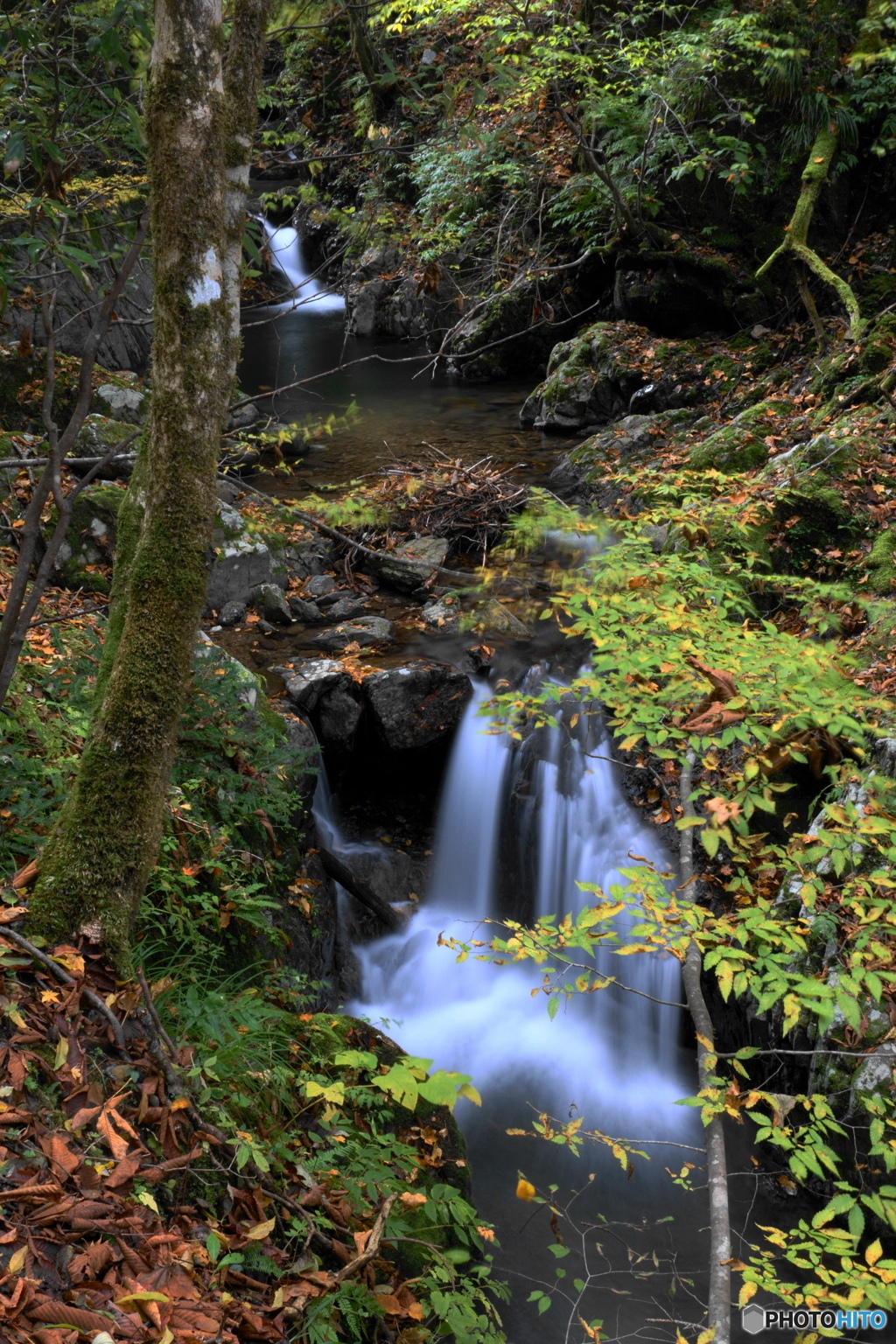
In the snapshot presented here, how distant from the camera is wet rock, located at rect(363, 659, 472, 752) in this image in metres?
6.26

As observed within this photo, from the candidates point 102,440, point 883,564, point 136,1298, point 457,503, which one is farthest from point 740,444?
point 136,1298

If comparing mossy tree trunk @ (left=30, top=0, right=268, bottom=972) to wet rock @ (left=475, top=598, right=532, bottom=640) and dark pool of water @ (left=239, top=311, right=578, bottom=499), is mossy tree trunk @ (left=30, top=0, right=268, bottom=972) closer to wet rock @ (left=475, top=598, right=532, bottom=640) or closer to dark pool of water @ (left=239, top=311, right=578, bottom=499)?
wet rock @ (left=475, top=598, right=532, bottom=640)

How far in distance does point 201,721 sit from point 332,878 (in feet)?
6.46

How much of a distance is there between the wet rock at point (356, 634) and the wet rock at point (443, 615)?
1.48 feet

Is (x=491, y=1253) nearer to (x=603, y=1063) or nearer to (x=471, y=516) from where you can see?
(x=603, y=1063)

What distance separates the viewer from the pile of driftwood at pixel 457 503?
8820 mm

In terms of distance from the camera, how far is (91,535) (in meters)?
6.73

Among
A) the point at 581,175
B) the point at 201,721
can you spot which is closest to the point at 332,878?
the point at 201,721

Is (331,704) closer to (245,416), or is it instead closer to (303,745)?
(303,745)

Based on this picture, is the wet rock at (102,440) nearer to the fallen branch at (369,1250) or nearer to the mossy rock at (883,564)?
the mossy rock at (883,564)

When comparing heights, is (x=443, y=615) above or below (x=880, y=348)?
below

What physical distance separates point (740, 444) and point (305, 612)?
481 centimetres

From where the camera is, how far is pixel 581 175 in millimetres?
12273

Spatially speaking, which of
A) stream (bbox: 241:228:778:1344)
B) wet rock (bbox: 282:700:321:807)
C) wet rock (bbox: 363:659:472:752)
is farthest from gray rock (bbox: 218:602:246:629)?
stream (bbox: 241:228:778:1344)
